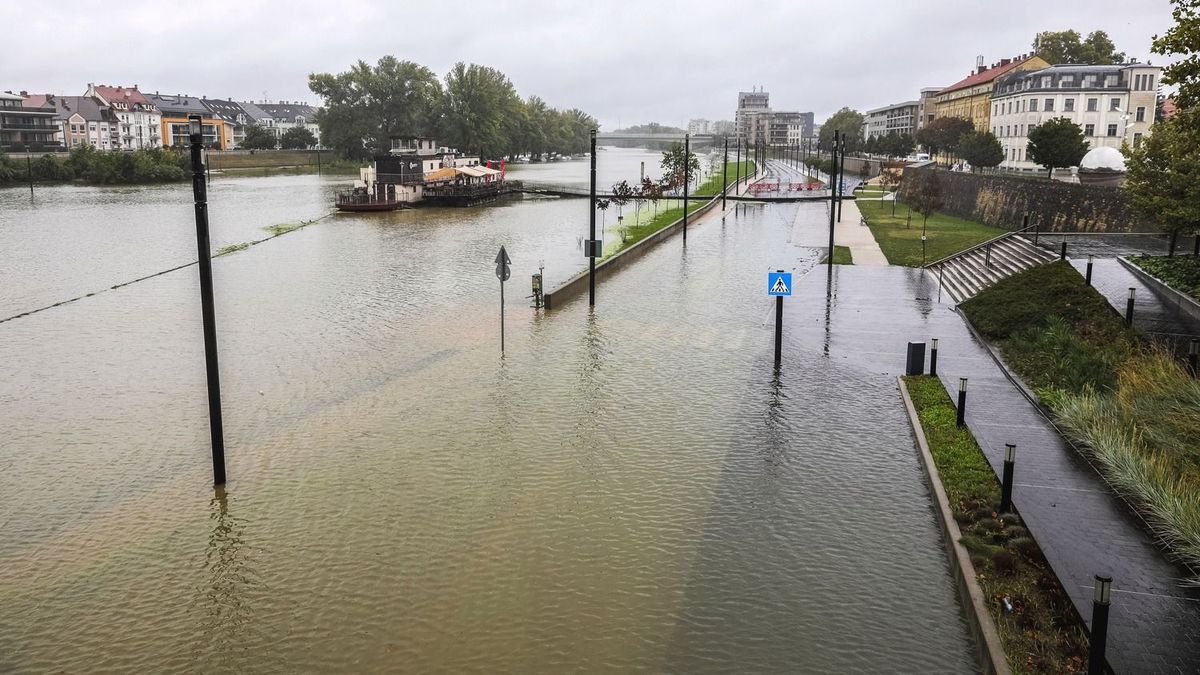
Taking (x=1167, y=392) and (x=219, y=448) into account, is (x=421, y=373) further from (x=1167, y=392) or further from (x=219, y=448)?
(x=1167, y=392)

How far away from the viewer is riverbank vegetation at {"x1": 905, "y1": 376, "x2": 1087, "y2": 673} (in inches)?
312

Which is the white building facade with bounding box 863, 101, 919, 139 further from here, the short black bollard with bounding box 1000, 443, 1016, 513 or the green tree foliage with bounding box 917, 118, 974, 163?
the short black bollard with bounding box 1000, 443, 1016, 513

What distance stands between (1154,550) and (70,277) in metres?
33.2

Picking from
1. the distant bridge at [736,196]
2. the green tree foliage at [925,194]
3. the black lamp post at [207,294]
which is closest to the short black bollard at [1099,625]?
the black lamp post at [207,294]

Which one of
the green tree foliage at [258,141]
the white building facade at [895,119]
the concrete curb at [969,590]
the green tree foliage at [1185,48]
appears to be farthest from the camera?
the white building facade at [895,119]

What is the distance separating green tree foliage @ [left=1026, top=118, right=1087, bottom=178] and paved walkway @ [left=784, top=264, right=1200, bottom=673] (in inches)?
1249

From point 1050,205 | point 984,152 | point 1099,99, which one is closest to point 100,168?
point 984,152

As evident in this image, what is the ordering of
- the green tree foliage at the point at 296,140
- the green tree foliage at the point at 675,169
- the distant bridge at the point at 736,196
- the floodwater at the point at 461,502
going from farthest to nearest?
the green tree foliage at the point at 296,140 < the green tree foliage at the point at 675,169 < the distant bridge at the point at 736,196 < the floodwater at the point at 461,502

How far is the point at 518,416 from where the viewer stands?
596 inches

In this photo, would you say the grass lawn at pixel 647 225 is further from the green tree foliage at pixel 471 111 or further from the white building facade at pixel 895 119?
the white building facade at pixel 895 119

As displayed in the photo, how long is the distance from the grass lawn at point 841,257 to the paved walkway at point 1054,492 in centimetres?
905

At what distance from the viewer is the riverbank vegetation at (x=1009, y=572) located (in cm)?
792

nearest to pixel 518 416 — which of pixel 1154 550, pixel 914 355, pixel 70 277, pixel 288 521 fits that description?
pixel 288 521

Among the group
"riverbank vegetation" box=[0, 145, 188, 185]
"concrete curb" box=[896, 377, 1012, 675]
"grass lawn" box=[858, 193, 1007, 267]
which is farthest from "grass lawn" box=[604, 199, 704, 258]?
"riverbank vegetation" box=[0, 145, 188, 185]
